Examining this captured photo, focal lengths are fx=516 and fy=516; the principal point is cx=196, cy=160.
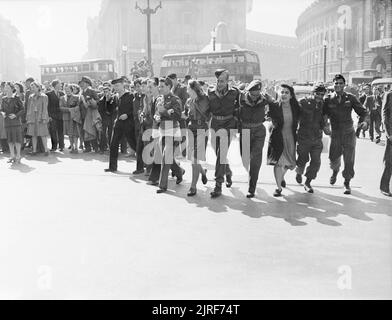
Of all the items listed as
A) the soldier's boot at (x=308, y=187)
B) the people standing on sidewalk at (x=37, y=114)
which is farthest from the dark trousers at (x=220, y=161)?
the people standing on sidewalk at (x=37, y=114)

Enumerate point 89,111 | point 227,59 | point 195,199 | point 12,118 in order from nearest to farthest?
1. point 195,199
2. point 12,118
3. point 89,111
4. point 227,59

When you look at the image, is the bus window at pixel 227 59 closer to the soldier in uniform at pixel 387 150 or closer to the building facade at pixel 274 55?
the soldier in uniform at pixel 387 150

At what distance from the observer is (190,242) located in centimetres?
550

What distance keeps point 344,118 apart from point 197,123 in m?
2.31

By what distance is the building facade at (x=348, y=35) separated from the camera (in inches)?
2280

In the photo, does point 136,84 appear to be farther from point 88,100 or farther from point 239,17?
point 239,17

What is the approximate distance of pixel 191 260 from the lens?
4.89m

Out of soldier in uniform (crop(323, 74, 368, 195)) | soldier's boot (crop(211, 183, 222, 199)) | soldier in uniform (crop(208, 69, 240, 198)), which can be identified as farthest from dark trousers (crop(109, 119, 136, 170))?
soldier in uniform (crop(323, 74, 368, 195))

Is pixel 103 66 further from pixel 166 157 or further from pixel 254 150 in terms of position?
pixel 254 150

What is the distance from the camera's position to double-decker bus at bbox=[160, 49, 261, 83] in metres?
32.1

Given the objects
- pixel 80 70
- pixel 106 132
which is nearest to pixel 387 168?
pixel 106 132

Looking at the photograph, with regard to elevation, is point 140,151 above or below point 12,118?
below

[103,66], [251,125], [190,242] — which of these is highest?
[103,66]
